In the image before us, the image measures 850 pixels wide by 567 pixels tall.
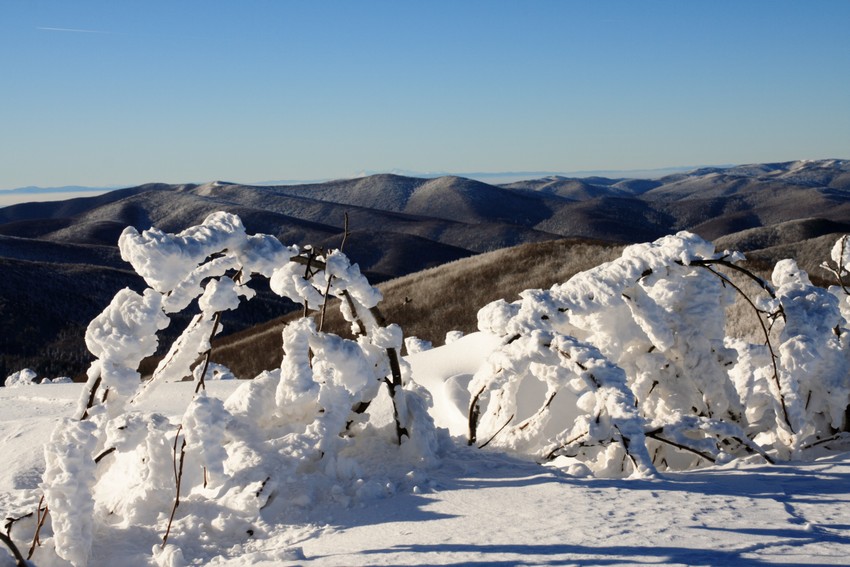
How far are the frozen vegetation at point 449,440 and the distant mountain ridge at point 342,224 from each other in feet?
103

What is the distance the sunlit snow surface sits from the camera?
3186 mm

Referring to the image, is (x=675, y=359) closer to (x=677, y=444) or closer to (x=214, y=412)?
(x=677, y=444)

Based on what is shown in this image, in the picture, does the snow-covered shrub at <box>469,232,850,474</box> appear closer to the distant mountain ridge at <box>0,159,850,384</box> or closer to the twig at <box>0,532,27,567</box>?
the twig at <box>0,532,27,567</box>

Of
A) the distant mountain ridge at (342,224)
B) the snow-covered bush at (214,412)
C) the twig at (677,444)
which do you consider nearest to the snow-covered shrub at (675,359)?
the twig at (677,444)

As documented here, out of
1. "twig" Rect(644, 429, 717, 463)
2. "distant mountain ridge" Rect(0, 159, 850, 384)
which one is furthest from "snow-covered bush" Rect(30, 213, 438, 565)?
"distant mountain ridge" Rect(0, 159, 850, 384)

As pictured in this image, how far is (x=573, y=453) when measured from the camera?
4.75 metres

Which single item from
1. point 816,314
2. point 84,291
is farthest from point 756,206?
point 816,314

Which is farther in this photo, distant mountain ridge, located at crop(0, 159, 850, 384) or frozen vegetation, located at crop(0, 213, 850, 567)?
distant mountain ridge, located at crop(0, 159, 850, 384)

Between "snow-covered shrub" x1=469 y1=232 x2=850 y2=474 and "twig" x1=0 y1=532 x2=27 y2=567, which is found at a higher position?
"snow-covered shrub" x1=469 y1=232 x2=850 y2=474

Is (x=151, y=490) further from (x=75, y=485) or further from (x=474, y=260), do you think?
(x=474, y=260)

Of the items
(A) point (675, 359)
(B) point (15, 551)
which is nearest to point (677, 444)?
(A) point (675, 359)

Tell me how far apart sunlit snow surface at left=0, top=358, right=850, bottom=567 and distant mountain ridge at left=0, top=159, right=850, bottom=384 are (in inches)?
1277

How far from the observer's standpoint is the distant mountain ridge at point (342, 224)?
41.3m

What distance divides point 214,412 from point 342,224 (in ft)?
369
